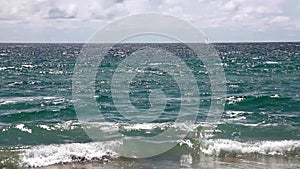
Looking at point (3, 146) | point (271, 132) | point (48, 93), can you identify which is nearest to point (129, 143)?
point (3, 146)

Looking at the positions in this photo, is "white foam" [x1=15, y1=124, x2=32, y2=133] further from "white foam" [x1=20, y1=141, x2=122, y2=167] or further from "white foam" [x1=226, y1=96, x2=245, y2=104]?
"white foam" [x1=226, y1=96, x2=245, y2=104]

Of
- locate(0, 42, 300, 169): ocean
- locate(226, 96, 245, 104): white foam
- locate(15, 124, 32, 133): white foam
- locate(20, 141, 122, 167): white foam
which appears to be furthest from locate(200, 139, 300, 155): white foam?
locate(226, 96, 245, 104): white foam

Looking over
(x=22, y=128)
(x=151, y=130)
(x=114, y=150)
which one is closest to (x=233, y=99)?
(x=151, y=130)

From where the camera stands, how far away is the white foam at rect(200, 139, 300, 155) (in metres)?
23.0

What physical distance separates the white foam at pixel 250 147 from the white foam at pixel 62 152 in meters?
4.47

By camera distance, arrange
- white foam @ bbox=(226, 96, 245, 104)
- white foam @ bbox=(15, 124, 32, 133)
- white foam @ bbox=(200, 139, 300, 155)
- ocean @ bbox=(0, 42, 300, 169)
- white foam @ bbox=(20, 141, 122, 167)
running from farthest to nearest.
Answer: white foam @ bbox=(226, 96, 245, 104) → white foam @ bbox=(15, 124, 32, 133) → white foam @ bbox=(200, 139, 300, 155) → ocean @ bbox=(0, 42, 300, 169) → white foam @ bbox=(20, 141, 122, 167)

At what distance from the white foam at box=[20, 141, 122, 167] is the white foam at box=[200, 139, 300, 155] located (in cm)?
447

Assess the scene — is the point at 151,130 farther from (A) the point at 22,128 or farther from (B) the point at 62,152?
(B) the point at 62,152

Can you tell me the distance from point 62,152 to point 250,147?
874 cm

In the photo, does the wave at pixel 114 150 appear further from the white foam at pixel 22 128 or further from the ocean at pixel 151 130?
the white foam at pixel 22 128

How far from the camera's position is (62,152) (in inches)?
874

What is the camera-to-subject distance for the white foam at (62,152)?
21.0m

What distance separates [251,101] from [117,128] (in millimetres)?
14751

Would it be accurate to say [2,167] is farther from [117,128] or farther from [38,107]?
[38,107]
